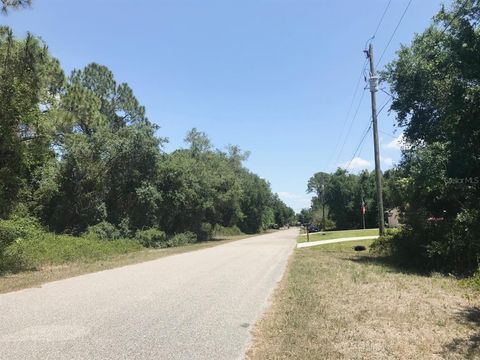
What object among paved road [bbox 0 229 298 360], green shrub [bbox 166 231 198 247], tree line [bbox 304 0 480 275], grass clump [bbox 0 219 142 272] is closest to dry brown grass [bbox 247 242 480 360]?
paved road [bbox 0 229 298 360]

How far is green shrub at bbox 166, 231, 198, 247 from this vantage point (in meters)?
38.0

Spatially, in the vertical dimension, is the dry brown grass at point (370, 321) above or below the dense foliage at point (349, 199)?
below

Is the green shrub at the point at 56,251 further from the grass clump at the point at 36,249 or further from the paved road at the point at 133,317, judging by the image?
the paved road at the point at 133,317

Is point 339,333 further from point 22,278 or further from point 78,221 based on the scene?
point 78,221

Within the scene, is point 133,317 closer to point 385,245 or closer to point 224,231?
point 385,245

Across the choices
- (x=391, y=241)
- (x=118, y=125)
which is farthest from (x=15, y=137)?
(x=118, y=125)

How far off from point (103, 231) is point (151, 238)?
4089 mm

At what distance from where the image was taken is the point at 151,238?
35562 mm

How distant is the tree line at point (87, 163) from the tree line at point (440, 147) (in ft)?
44.1

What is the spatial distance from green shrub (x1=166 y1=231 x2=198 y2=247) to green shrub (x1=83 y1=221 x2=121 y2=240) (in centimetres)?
501

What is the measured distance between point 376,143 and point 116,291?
53.7ft

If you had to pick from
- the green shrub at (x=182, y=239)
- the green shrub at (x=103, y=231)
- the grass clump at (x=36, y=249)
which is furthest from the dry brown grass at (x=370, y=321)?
the green shrub at (x=182, y=239)

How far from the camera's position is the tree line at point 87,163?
1684 cm

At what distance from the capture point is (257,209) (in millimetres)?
87750
